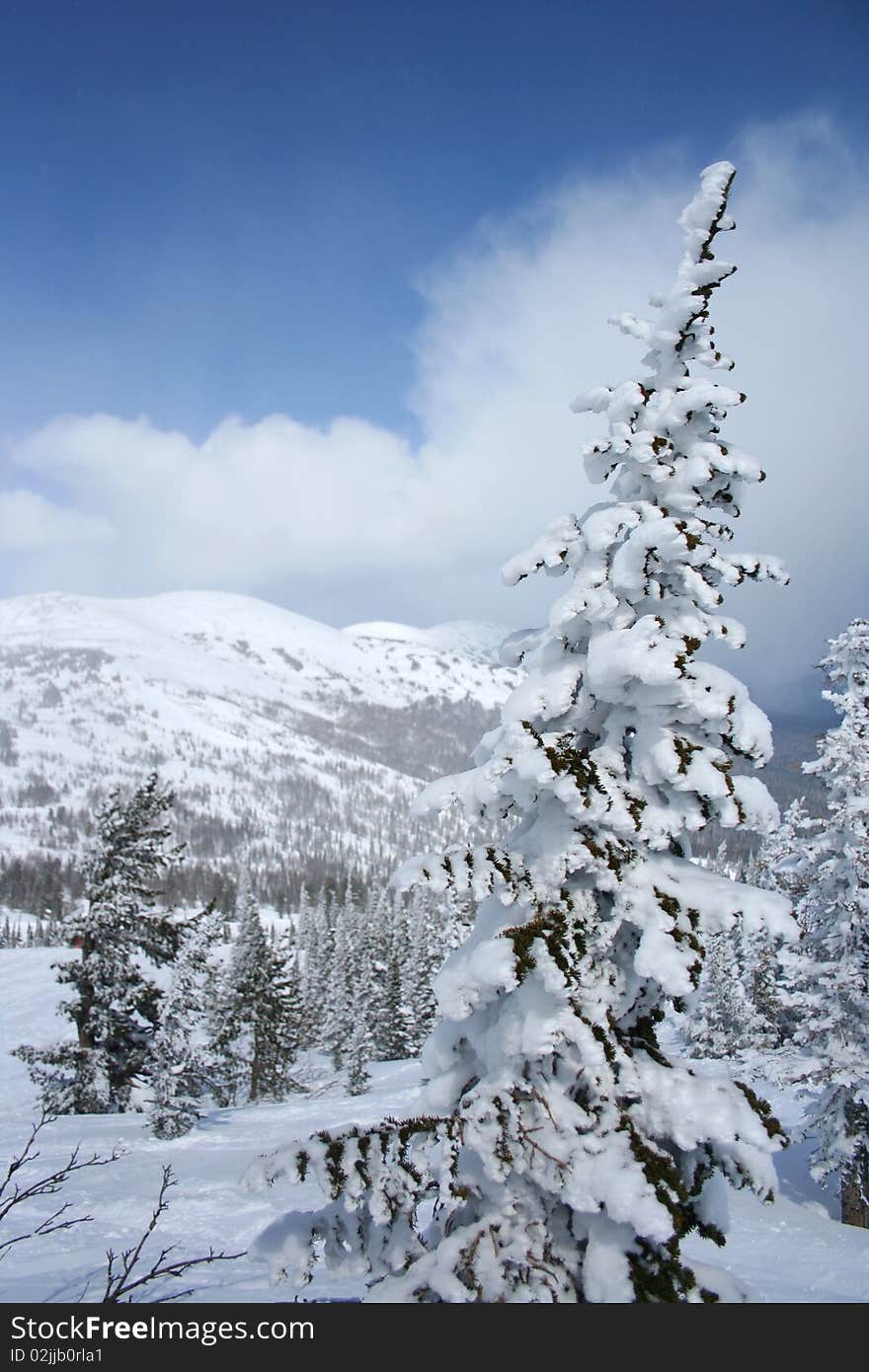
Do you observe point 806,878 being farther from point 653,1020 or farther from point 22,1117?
point 22,1117

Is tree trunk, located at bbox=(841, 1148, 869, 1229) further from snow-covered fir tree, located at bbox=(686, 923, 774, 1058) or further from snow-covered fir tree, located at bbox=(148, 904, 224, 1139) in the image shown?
snow-covered fir tree, located at bbox=(686, 923, 774, 1058)

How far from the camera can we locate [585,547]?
573cm

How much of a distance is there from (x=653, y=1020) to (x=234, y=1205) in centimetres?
1407

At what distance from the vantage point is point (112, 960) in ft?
70.0

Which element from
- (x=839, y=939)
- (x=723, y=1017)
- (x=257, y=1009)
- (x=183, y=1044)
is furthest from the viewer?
(x=723, y=1017)

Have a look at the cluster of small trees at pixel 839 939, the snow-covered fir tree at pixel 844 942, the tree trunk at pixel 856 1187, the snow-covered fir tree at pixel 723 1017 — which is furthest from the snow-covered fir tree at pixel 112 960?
the snow-covered fir tree at pixel 723 1017

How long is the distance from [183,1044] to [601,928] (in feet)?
70.9

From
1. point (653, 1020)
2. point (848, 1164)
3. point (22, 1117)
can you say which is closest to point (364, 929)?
point (22, 1117)

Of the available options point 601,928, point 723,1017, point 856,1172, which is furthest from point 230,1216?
point 723,1017

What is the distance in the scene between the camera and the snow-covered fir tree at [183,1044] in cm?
2180

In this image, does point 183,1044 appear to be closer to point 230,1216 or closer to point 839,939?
point 230,1216

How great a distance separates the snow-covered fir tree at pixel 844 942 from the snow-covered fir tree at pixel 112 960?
1829 cm

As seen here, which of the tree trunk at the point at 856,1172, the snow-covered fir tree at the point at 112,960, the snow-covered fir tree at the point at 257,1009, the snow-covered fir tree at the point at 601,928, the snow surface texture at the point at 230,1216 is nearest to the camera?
the snow-covered fir tree at the point at 601,928

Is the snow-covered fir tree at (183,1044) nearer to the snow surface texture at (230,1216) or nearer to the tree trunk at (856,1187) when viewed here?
the snow surface texture at (230,1216)
